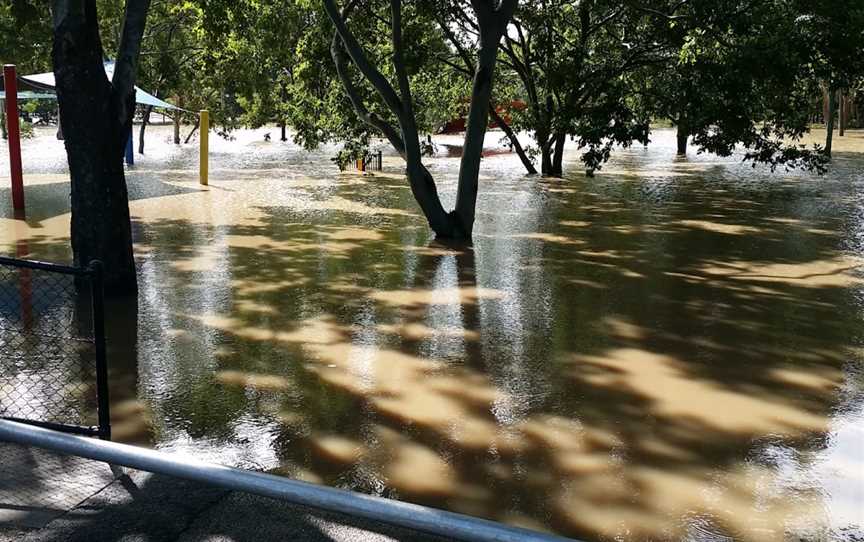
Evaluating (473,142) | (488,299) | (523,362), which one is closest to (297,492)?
(523,362)

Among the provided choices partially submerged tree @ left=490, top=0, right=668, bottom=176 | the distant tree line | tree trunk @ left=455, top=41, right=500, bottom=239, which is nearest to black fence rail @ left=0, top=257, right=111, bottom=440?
the distant tree line

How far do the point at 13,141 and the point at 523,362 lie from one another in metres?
12.5

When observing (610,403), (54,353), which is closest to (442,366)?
(610,403)

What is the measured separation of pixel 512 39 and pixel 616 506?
1939 centimetres

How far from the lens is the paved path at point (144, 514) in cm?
414

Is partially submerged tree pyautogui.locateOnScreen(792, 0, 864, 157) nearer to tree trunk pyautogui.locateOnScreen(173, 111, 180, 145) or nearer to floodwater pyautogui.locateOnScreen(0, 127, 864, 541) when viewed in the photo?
floodwater pyautogui.locateOnScreen(0, 127, 864, 541)

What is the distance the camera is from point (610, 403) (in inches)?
261

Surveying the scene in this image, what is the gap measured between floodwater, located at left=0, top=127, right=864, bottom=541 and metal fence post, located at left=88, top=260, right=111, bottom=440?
497mm

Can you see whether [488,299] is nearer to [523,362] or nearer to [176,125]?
[523,362]

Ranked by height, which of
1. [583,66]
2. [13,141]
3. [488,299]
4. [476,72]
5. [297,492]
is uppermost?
[583,66]

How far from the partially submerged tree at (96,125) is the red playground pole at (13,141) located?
23.2 ft

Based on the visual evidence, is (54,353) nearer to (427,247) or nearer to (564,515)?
(564,515)

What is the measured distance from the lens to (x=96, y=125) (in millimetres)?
9266

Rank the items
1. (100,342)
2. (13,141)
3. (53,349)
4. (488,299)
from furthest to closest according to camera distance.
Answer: (13,141)
(488,299)
(53,349)
(100,342)
